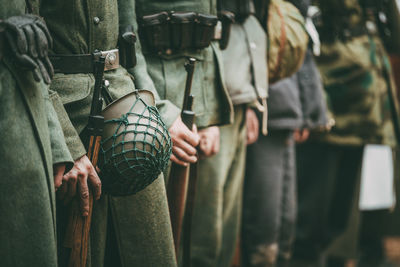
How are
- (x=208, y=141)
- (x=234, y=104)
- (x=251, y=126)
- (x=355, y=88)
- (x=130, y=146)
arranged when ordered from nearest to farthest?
(x=130, y=146) < (x=208, y=141) < (x=234, y=104) < (x=251, y=126) < (x=355, y=88)

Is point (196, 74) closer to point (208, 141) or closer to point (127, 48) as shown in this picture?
point (208, 141)

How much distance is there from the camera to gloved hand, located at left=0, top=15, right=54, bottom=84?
1554 millimetres

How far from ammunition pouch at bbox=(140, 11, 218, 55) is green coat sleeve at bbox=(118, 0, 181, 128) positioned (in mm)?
144

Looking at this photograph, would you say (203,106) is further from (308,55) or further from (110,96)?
(308,55)

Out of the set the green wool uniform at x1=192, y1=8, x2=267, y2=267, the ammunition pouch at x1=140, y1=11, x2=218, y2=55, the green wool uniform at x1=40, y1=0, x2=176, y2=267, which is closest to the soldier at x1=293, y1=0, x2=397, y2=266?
the green wool uniform at x1=192, y1=8, x2=267, y2=267

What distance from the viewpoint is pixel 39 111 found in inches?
64.6

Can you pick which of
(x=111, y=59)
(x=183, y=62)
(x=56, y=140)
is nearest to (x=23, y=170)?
(x=56, y=140)

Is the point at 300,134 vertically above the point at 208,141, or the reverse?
the point at 208,141

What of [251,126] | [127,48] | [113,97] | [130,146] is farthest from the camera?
[251,126]

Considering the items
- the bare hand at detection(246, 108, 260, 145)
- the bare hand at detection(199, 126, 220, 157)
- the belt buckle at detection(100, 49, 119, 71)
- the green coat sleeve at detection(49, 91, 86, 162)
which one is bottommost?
the bare hand at detection(246, 108, 260, 145)

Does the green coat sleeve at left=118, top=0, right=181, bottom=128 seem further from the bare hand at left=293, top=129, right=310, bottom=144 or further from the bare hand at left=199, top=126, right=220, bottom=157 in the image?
the bare hand at left=293, top=129, right=310, bottom=144

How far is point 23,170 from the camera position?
158 centimetres

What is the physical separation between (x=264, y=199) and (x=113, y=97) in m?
1.77

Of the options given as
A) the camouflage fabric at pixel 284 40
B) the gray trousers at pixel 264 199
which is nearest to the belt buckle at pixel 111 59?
the camouflage fabric at pixel 284 40
